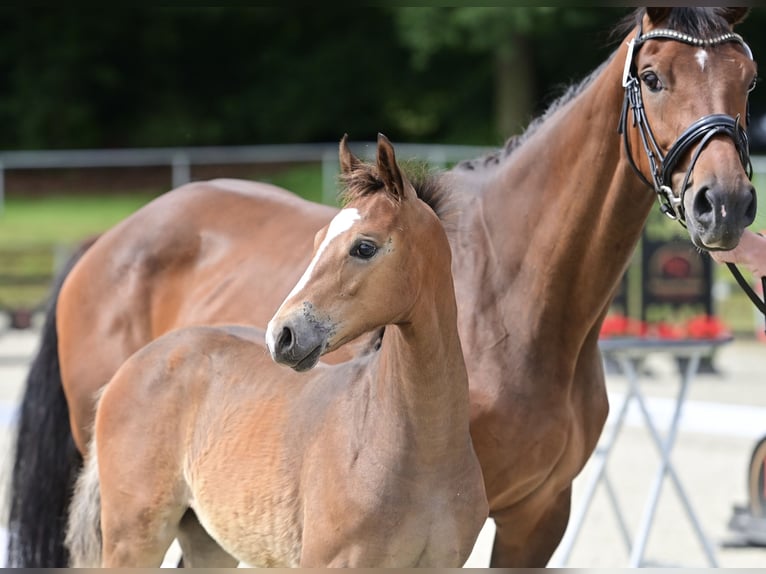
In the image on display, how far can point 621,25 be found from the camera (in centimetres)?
339

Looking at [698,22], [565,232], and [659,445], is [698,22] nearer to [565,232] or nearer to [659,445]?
[565,232]

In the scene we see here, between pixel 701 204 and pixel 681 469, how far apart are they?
5.15 meters

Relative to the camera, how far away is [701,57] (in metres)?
2.88

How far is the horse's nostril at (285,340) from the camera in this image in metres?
2.50

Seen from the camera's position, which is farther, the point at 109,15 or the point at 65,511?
the point at 109,15

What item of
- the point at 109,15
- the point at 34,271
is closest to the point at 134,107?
→ the point at 109,15

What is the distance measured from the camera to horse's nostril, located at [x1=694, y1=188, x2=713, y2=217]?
273cm

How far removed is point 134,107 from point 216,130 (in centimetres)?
260

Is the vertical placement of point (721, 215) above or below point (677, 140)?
below

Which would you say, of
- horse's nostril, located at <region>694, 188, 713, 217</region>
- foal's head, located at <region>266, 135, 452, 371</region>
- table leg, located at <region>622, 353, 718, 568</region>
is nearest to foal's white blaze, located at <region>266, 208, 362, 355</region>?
foal's head, located at <region>266, 135, 452, 371</region>

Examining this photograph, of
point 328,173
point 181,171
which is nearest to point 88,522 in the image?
point 328,173

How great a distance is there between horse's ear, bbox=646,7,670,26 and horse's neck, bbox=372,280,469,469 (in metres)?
0.88

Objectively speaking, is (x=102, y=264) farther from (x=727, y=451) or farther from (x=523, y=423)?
(x=727, y=451)

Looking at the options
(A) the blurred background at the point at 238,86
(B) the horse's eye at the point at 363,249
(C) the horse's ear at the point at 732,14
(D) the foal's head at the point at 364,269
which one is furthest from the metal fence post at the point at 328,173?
(B) the horse's eye at the point at 363,249
